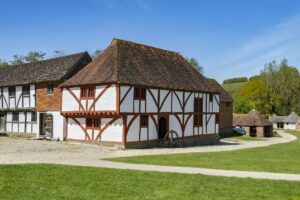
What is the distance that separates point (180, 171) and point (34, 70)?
2625cm

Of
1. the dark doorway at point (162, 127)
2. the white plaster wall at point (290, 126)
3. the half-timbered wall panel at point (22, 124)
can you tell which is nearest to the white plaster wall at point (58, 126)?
the half-timbered wall panel at point (22, 124)

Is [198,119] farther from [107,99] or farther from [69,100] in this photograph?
[69,100]

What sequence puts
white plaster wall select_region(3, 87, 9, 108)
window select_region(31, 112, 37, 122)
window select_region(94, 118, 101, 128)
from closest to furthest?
window select_region(94, 118, 101, 128), window select_region(31, 112, 37, 122), white plaster wall select_region(3, 87, 9, 108)

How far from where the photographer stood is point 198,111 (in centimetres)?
3491

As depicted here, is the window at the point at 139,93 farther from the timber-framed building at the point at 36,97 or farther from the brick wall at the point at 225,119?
the brick wall at the point at 225,119

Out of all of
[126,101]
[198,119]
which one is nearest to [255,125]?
[198,119]

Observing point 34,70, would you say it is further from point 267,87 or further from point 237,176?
point 267,87

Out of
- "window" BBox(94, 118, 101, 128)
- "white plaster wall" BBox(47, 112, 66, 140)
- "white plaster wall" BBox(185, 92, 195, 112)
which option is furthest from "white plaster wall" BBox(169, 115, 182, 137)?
"white plaster wall" BBox(47, 112, 66, 140)

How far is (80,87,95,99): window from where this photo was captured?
93.4 ft

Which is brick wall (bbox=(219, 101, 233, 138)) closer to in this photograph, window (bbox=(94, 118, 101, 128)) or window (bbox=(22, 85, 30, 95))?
window (bbox=(94, 118, 101, 128))

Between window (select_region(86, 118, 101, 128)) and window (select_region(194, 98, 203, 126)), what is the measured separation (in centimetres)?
988

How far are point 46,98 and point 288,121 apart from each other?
70598mm

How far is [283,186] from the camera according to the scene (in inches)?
460

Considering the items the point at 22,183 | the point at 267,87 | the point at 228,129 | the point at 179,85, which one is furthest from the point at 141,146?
the point at 267,87
